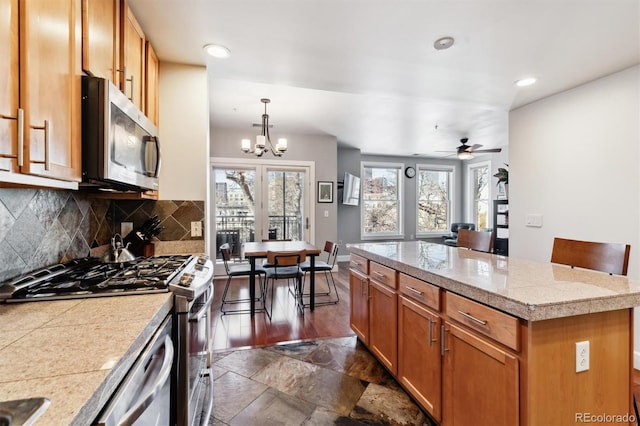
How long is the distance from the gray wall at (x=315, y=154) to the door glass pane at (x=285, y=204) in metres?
0.29

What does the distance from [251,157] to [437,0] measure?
13.6 feet

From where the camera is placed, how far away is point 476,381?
1291mm

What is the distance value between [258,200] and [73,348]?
4.71 metres

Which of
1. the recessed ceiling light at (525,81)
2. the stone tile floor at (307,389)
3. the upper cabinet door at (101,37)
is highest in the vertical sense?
the recessed ceiling light at (525,81)

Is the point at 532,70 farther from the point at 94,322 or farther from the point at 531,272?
the point at 94,322

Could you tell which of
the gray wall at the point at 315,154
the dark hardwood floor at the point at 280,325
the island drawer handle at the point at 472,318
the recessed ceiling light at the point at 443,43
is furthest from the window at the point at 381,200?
the island drawer handle at the point at 472,318

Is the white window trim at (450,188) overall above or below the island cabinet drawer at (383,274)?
above

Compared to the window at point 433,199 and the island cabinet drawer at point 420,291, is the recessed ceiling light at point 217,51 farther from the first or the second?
the window at point 433,199

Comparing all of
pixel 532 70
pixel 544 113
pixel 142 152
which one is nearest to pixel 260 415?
pixel 142 152

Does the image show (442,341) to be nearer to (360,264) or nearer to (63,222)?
(360,264)

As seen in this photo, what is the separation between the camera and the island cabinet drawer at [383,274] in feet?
6.38

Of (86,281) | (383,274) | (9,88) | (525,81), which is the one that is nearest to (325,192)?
(525,81)

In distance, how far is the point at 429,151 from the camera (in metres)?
6.79

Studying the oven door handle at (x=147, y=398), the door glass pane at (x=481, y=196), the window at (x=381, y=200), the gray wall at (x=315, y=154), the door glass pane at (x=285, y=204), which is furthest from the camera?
the window at (x=381, y=200)
